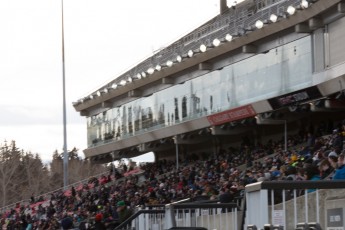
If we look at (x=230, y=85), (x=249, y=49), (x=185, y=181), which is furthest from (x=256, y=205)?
(x=230, y=85)

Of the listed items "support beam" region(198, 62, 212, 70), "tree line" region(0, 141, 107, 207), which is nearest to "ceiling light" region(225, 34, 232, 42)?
"support beam" region(198, 62, 212, 70)

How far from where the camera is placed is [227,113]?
43.4m

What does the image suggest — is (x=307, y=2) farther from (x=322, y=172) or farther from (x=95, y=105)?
(x=95, y=105)

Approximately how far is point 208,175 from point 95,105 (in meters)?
24.1

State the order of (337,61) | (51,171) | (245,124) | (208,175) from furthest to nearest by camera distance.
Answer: (51,171)
(245,124)
(208,175)
(337,61)

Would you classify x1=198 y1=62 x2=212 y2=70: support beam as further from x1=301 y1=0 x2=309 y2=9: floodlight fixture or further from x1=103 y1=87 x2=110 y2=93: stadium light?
x1=103 y1=87 x2=110 y2=93: stadium light

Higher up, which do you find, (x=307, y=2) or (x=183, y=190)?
(x=307, y=2)

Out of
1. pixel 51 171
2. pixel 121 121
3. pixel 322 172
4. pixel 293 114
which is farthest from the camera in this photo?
pixel 51 171

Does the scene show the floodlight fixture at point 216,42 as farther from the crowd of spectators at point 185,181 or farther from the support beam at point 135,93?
the support beam at point 135,93

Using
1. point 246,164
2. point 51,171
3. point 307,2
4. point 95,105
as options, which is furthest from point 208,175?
point 51,171

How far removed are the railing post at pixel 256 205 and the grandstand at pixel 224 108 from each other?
23.2ft

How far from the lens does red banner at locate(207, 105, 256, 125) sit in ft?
136

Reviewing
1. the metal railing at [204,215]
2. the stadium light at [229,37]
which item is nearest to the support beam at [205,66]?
the stadium light at [229,37]

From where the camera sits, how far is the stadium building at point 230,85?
36.0 meters
